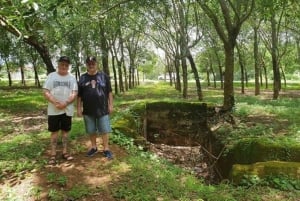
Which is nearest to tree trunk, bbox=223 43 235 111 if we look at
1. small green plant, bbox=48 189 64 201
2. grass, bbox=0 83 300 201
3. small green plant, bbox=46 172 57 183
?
grass, bbox=0 83 300 201

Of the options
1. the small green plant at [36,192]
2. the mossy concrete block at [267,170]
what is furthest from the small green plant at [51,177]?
the mossy concrete block at [267,170]

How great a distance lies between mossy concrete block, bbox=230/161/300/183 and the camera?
21.4 ft

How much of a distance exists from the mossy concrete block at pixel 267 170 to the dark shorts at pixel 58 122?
11.1 ft

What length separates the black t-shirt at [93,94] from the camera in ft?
24.0

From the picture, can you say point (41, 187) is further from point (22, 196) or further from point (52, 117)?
point (52, 117)

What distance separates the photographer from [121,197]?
19.2 feet

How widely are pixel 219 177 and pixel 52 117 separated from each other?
420cm

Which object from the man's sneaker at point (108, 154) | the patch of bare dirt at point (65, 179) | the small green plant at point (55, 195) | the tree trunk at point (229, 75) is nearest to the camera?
the small green plant at point (55, 195)

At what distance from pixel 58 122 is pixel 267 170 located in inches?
161

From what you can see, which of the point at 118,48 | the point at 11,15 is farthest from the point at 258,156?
the point at 118,48

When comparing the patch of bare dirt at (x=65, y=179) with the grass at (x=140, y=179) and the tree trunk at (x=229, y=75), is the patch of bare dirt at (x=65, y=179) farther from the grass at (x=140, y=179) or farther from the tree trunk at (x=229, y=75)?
the tree trunk at (x=229, y=75)

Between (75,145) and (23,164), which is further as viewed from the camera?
(75,145)

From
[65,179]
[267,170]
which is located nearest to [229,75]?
[267,170]

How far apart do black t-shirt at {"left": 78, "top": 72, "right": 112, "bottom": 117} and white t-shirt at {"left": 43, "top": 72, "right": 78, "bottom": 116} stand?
0.89 feet
